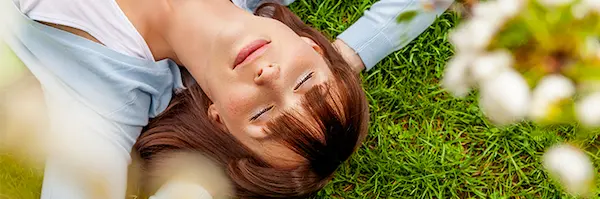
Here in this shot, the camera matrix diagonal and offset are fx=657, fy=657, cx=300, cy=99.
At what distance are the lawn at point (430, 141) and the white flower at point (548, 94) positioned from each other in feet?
3.32

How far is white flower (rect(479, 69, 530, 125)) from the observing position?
357mm

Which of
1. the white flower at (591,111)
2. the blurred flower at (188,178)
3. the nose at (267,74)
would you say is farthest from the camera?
the blurred flower at (188,178)

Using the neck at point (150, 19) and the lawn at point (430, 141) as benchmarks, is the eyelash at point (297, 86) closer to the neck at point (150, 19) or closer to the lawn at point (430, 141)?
the neck at point (150, 19)

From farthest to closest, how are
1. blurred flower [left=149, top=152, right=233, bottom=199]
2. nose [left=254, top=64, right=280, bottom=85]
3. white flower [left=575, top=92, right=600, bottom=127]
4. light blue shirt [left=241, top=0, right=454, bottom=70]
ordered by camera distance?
light blue shirt [left=241, top=0, right=454, bottom=70] < blurred flower [left=149, top=152, right=233, bottom=199] < nose [left=254, top=64, right=280, bottom=85] < white flower [left=575, top=92, right=600, bottom=127]

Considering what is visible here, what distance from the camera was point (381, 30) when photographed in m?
1.31

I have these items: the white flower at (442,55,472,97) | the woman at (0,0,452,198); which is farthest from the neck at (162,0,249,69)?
the white flower at (442,55,472,97)

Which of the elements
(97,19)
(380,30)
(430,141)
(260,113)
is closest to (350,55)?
(380,30)

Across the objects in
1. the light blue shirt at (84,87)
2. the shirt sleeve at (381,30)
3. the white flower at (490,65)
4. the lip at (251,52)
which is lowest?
the shirt sleeve at (381,30)

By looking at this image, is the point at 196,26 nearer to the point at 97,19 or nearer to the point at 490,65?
the point at 97,19

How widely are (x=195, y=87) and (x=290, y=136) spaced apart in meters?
0.26

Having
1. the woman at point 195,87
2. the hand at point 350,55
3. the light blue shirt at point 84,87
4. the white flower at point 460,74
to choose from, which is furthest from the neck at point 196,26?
the white flower at point 460,74

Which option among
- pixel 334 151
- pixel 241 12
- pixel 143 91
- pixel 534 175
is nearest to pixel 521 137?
pixel 534 175

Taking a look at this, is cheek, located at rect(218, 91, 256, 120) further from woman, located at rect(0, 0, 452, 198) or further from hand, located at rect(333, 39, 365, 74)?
hand, located at rect(333, 39, 365, 74)

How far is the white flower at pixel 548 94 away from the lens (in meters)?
0.35
